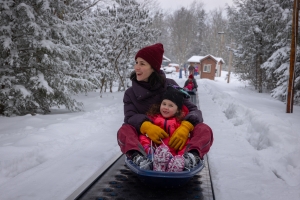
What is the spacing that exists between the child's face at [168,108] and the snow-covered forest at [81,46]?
4725mm

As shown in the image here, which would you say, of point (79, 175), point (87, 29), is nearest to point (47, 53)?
point (87, 29)

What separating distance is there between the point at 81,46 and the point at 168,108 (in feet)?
20.7

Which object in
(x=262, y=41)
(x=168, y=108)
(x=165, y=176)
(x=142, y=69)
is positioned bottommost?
(x=165, y=176)

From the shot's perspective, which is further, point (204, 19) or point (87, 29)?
point (204, 19)

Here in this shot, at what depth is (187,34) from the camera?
45812 millimetres

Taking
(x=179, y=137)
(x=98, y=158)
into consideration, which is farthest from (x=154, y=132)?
(x=98, y=158)

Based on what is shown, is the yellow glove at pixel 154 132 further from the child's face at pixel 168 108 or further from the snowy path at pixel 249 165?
the snowy path at pixel 249 165

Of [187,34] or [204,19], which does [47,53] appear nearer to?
[187,34]

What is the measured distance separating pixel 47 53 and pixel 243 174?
6.10 meters

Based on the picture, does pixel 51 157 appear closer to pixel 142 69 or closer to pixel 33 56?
pixel 142 69

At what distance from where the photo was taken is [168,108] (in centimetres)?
280

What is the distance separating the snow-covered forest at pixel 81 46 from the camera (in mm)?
6395

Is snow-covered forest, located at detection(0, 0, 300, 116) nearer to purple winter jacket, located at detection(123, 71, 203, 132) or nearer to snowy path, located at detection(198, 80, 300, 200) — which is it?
purple winter jacket, located at detection(123, 71, 203, 132)

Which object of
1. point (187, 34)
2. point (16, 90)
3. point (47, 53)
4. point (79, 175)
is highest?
point (187, 34)
